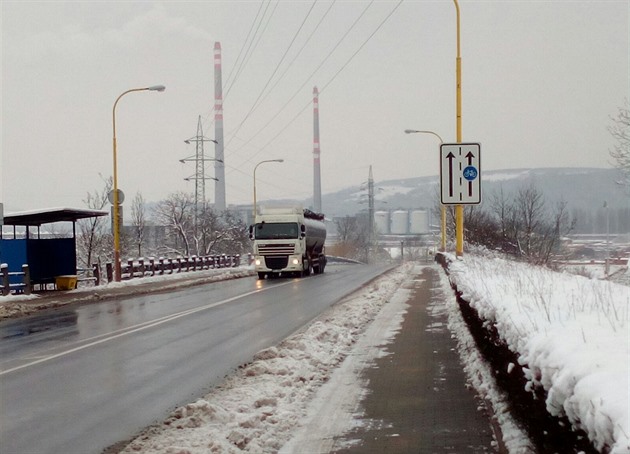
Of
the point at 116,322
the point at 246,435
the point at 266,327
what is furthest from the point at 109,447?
the point at 116,322

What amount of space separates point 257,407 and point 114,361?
443 centimetres

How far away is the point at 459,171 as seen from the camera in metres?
16.0

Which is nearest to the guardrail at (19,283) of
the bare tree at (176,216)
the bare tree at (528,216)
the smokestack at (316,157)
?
the bare tree at (528,216)

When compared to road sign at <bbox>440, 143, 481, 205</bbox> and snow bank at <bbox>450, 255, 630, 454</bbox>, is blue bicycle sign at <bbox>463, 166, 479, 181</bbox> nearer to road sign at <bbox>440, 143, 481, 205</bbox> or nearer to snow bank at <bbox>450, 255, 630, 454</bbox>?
road sign at <bbox>440, 143, 481, 205</bbox>

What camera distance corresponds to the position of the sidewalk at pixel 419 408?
6363mm

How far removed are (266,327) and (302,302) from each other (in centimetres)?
668

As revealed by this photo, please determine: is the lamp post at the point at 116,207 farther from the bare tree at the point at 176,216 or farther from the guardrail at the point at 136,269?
the bare tree at the point at 176,216

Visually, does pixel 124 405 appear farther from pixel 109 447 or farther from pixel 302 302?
pixel 302 302

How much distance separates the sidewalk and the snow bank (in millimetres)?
1043

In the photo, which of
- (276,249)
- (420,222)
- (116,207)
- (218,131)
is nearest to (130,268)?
(116,207)

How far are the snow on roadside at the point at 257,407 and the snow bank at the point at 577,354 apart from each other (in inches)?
94.7

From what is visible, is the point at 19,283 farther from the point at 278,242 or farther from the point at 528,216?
the point at 528,216

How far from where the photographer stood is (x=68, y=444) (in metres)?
6.68

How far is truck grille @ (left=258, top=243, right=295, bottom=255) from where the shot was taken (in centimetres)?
3850
